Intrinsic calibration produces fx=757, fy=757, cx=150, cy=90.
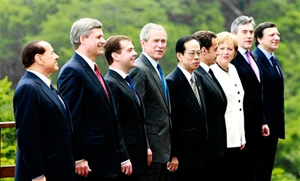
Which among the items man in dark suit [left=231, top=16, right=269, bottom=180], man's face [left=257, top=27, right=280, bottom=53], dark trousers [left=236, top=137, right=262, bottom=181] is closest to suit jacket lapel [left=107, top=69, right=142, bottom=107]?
man in dark suit [left=231, top=16, right=269, bottom=180]

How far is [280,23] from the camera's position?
23.2 m

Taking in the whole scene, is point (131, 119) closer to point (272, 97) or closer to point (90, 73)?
point (90, 73)

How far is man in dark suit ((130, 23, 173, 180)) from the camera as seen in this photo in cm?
546

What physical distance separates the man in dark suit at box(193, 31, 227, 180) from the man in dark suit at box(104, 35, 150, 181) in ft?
2.84

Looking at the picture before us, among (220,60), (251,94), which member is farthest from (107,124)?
(251,94)

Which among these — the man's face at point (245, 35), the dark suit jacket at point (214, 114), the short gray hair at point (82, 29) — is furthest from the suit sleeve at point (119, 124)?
the man's face at point (245, 35)

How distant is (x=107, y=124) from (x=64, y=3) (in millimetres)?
18484

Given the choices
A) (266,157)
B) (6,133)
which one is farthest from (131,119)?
(6,133)

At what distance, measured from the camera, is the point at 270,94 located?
700cm

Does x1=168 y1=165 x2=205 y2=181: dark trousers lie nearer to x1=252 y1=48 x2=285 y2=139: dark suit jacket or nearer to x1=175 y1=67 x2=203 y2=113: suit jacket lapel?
x1=175 y1=67 x2=203 y2=113: suit jacket lapel

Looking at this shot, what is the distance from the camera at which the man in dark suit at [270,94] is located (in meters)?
6.98

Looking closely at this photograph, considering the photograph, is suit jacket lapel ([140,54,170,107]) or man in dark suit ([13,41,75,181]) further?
suit jacket lapel ([140,54,170,107])

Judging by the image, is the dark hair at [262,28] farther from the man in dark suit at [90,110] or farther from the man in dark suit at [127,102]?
the man in dark suit at [90,110]

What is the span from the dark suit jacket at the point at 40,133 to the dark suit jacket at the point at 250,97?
251cm
